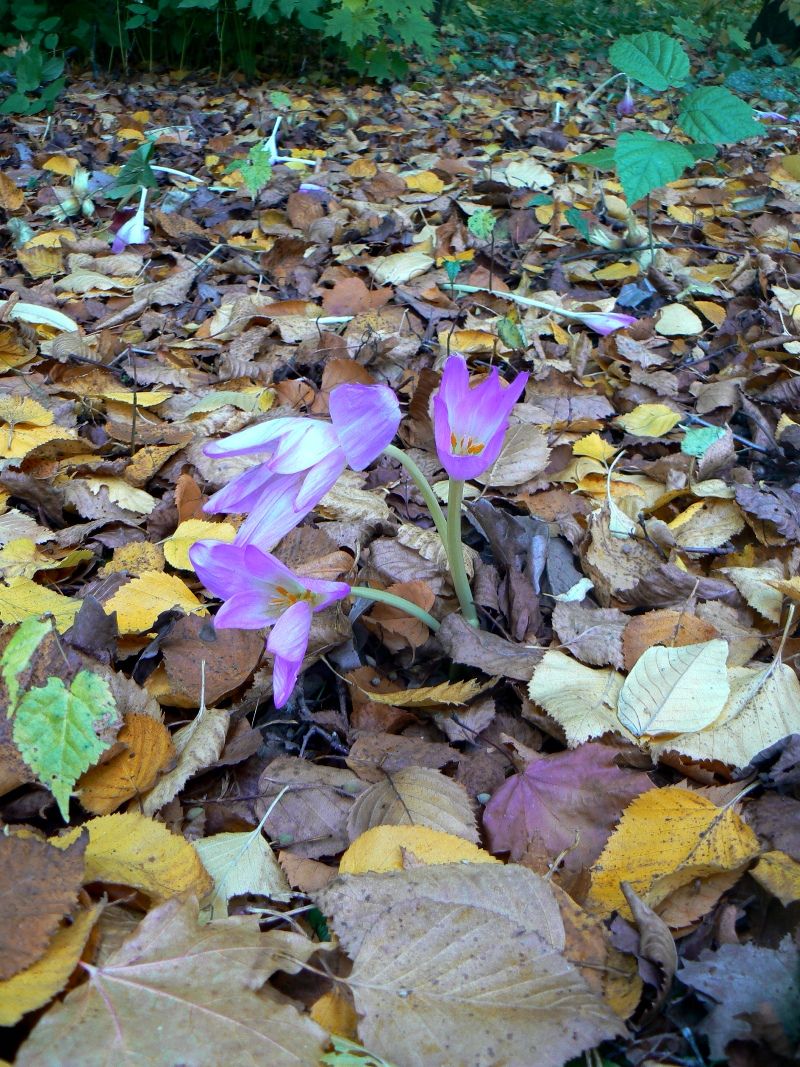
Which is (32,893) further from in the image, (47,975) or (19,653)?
(19,653)

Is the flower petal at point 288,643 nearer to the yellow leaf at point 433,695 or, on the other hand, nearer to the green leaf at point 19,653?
the yellow leaf at point 433,695

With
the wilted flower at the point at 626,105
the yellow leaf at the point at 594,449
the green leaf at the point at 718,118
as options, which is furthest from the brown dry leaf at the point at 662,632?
the wilted flower at the point at 626,105

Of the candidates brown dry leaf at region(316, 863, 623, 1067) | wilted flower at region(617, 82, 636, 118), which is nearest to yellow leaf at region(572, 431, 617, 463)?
brown dry leaf at region(316, 863, 623, 1067)

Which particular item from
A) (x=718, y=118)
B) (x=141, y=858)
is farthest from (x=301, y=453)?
(x=718, y=118)

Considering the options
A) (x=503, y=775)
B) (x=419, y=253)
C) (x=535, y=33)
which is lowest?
(x=503, y=775)

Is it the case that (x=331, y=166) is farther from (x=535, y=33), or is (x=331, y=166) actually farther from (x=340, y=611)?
(x=535, y=33)

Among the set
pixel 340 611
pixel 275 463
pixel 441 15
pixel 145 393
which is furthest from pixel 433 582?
pixel 441 15
